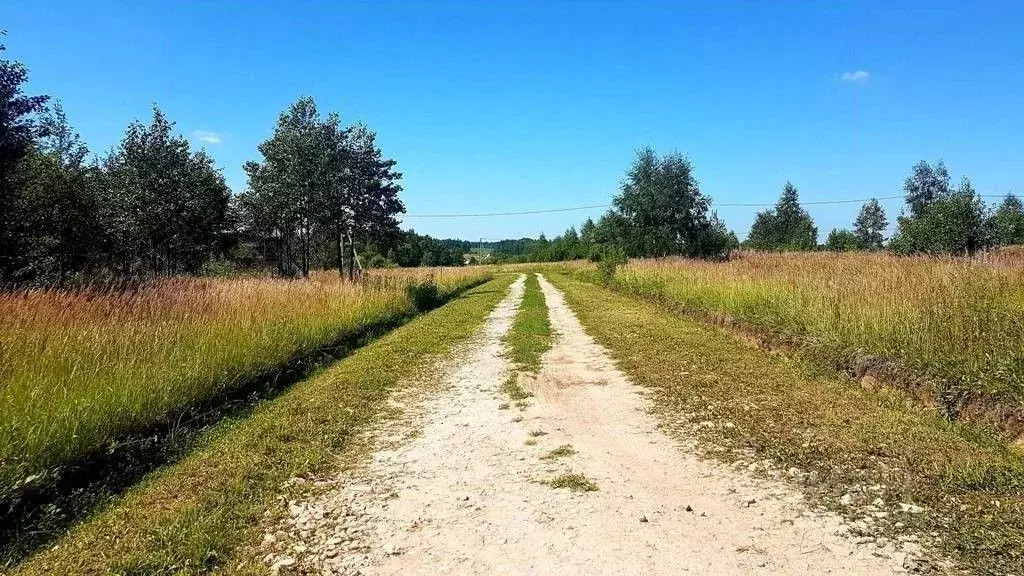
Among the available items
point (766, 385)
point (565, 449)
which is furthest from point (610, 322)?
point (565, 449)

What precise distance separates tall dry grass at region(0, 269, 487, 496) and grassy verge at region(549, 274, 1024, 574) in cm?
565

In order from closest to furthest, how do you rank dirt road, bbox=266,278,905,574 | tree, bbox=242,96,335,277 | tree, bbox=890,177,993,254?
1. dirt road, bbox=266,278,905,574
2. tree, bbox=242,96,335,277
3. tree, bbox=890,177,993,254

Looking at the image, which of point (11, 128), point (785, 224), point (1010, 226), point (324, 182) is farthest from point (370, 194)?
point (785, 224)

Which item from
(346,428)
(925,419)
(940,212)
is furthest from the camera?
(940,212)

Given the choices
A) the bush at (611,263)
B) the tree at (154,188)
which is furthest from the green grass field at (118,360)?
the bush at (611,263)

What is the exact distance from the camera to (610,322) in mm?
14539

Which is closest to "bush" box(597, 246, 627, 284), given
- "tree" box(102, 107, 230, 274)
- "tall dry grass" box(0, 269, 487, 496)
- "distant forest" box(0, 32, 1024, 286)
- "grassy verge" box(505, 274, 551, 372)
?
"distant forest" box(0, 32, 1024, 286)

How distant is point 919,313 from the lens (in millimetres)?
7160

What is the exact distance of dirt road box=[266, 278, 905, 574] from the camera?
126 inches

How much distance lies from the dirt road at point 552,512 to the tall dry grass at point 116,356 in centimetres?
246

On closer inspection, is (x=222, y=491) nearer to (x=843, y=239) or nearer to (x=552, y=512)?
(x=552, y=512)

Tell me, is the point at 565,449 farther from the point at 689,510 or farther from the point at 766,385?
the point at 766,385

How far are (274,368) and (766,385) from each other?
743cm

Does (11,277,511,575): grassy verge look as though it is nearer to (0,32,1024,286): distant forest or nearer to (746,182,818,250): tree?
(0,32,1024,286): distant forest
